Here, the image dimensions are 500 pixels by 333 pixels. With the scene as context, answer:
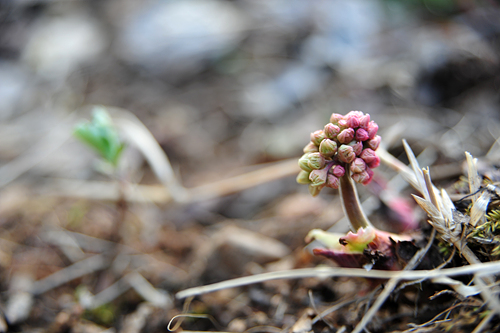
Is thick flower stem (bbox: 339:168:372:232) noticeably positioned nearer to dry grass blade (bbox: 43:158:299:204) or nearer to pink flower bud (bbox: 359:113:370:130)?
pink flower bud (bbox: 359:113:370:130)

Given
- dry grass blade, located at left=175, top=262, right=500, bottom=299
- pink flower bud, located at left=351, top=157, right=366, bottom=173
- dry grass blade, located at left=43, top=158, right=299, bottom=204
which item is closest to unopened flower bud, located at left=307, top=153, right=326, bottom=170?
pink flower bud, located at left=351, top=157, right=366, bottom=173

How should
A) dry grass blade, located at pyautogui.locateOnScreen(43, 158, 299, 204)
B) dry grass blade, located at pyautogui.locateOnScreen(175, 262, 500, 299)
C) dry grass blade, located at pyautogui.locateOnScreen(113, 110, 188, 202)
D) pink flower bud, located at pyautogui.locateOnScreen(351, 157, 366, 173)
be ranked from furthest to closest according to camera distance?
dry grass blade, located at pyautogui.locateOnScreen(43, 158, 299, 204) < dry grass blade, located at pyautogui.locateOnScreen(113, 110, 188, 202) < pink flower bud, located at pyautogui.locateOnScreen(351, 157, 366, 173) < dry grass blade, located at pyautogui.locateOnScreen(175, 262, 500, 299)

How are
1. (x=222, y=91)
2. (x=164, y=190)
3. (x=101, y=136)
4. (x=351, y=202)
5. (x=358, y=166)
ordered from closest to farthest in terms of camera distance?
(x=358, y=166)
(x=351, y=202)
(x=101, y=136)
(x=164, y=190)
(x=222, y=91)

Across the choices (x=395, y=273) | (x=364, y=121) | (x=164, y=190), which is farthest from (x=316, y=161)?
(x=164, y=190)

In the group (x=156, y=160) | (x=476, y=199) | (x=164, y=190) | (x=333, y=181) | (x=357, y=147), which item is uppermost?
(x=357, y=147)

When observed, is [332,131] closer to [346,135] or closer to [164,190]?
[346,135]

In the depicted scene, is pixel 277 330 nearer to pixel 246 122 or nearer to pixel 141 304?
pixel 141 304
